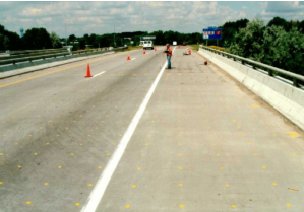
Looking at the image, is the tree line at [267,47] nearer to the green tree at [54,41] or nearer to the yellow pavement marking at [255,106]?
the yellow pavement marking at [255,106]

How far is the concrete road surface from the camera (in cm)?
542

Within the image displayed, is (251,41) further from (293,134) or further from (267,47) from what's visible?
(293,134)

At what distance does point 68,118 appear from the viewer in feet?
36.3

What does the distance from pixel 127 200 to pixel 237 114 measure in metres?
6.67

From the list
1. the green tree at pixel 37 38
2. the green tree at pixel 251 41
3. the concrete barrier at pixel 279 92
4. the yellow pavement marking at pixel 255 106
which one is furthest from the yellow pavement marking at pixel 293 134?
the green tree at pixel 37 38

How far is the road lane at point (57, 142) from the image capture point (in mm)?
5655

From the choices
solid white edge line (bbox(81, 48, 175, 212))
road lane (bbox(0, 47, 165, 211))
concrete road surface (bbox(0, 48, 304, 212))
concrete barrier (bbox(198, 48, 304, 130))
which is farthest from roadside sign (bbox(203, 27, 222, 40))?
solid white edge line (bbox(81, 48, 175, 212))

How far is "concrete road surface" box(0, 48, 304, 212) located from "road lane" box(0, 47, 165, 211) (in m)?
0.02

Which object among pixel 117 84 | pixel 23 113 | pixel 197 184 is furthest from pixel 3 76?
pixel 197 184

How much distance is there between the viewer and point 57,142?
8.48 metres

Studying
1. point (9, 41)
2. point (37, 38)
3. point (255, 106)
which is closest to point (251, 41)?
point (255, 106)

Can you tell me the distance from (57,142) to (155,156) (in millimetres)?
2329

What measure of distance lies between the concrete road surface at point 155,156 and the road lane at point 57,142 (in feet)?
0.06

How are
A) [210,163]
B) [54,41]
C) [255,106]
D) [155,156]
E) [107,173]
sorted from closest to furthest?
[107,173] < [210,163] < [155,156] < [255,106] < [54,41]
